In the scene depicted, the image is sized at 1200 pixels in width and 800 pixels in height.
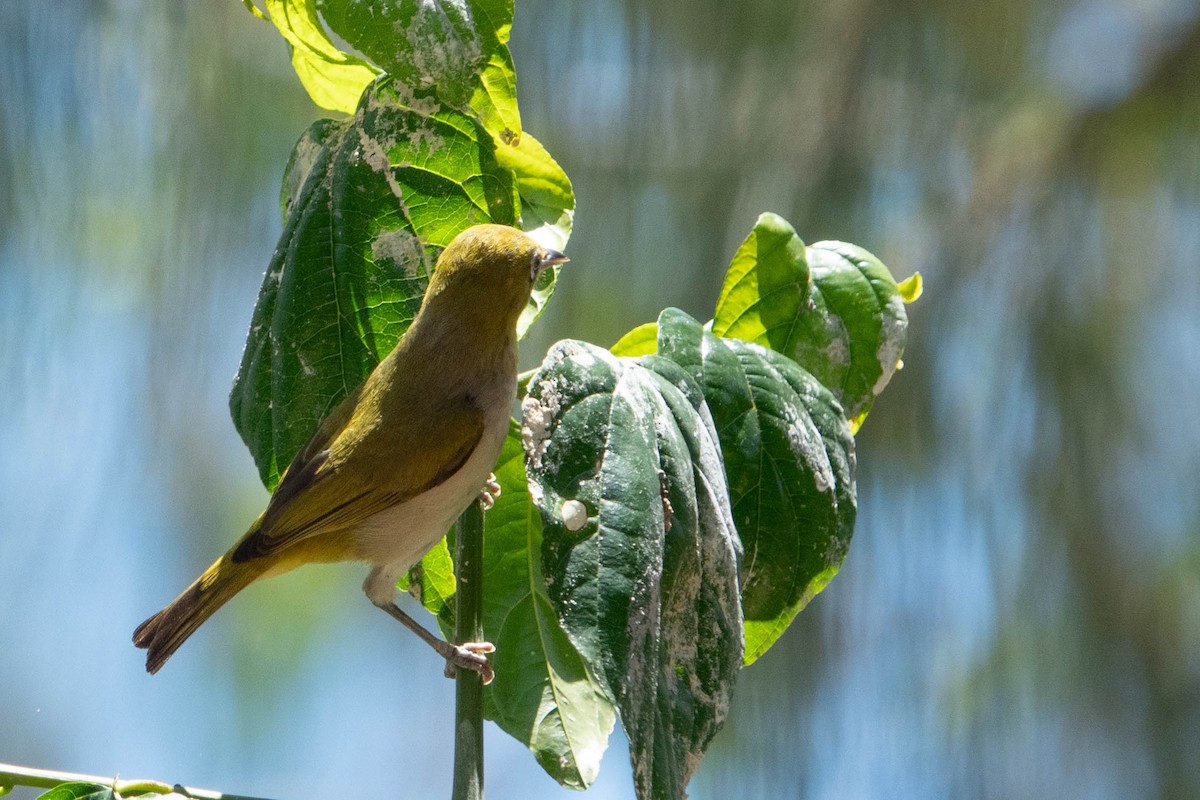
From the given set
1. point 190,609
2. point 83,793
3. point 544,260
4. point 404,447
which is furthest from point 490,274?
point 83,793

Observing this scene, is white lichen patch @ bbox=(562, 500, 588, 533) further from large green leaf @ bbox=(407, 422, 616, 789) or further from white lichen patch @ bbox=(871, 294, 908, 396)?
white lichen patch @ bbox=(871, 294, 908, 396)

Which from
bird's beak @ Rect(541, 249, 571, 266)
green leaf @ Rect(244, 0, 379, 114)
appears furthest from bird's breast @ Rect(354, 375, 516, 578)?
green leaf @ Rect(244, 0, 379, 114)

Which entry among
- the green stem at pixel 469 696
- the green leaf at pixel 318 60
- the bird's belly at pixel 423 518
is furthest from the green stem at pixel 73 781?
the green leaf at pixel 318 60

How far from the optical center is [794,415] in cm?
127

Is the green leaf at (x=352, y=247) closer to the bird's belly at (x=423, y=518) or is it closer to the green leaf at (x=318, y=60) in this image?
the green leaf at (x=318, y=60)

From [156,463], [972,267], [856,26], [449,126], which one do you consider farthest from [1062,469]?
[156,463]

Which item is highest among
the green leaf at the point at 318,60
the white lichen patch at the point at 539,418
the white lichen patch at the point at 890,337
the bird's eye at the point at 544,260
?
the green leaf at the point at 318,60

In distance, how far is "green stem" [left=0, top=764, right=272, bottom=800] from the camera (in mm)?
1033

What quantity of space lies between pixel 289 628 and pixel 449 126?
4.42m

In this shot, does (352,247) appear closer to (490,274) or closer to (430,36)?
(430,36)

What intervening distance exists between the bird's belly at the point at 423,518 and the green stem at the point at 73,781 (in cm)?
47

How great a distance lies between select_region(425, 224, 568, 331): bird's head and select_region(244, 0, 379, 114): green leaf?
0.24 meters

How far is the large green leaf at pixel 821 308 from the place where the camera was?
4.91 feet

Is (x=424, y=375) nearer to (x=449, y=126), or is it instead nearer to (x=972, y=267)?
(x=449, y=126)
